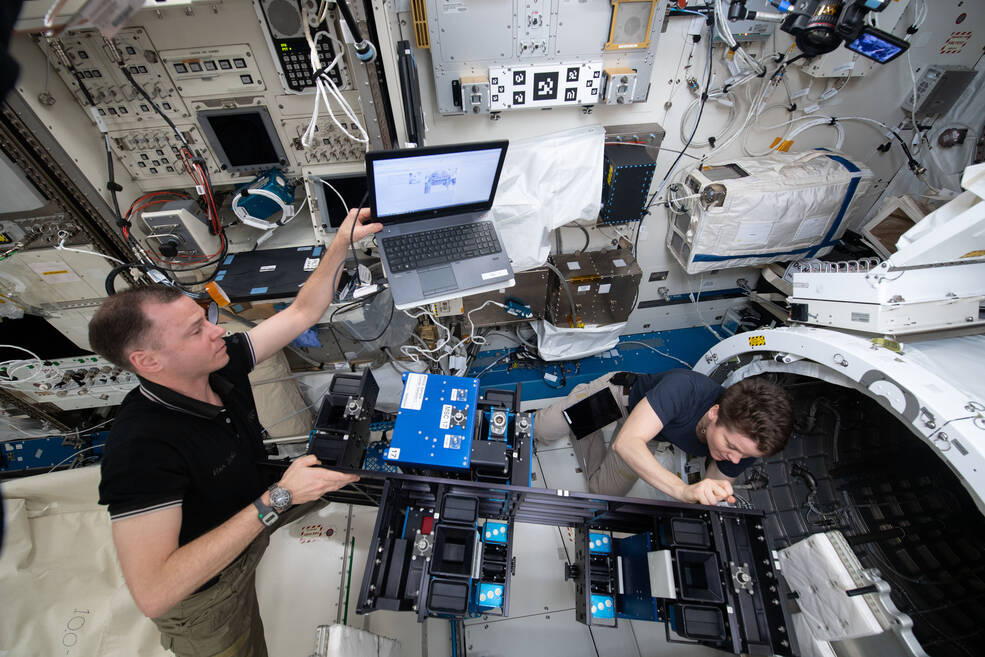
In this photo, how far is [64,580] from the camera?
1.73 m

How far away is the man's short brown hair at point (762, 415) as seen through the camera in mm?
1386

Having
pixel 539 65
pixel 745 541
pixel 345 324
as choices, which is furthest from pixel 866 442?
pixel 345 324

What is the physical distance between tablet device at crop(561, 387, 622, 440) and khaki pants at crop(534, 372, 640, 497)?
4 cm

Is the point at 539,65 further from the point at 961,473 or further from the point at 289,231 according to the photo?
the point at 961,473

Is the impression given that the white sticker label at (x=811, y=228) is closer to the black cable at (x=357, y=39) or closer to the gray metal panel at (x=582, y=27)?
the gray metal panel at (x=582, y=27)

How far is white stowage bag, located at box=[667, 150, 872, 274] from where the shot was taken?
2203mm

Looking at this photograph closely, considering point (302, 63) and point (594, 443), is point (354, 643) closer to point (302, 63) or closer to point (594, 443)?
point (594, 443)

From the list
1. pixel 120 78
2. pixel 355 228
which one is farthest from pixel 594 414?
pixel 120 78

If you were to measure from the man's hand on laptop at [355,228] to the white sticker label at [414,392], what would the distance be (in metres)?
0.63

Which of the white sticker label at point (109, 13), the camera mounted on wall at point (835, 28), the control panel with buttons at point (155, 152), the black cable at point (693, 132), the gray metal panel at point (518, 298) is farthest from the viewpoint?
the gray metal panel at point (518, 298)

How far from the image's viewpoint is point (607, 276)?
244 centimetres

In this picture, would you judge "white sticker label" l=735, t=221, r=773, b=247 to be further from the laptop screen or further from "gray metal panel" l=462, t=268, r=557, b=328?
the laptop screen

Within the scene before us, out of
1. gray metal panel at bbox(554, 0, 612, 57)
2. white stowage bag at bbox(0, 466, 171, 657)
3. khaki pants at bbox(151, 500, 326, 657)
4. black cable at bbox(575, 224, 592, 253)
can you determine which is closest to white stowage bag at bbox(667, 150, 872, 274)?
black cable at bbox(575, 224, 592, 253)

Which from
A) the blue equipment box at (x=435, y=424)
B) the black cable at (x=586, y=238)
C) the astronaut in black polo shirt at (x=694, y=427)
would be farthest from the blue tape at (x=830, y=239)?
the blue equipment box at (x=435, y=424)
